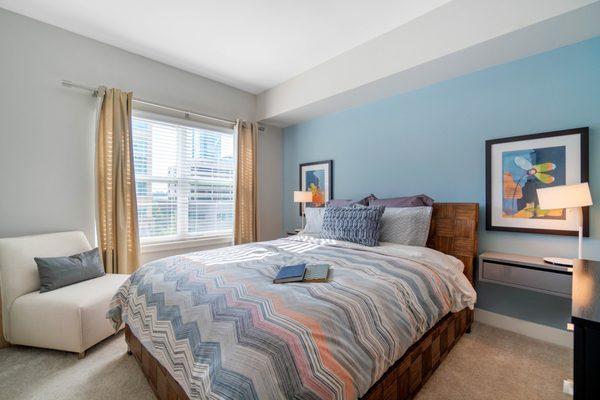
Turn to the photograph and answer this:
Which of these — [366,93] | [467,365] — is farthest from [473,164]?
[467,365]

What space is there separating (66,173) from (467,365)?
3778 millimetres

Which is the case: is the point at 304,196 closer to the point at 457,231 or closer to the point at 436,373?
the point at 457,231

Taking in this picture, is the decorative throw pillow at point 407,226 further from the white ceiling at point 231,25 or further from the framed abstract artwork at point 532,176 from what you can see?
the white ceiling at point 231,25

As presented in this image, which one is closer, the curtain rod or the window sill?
the curtain rod

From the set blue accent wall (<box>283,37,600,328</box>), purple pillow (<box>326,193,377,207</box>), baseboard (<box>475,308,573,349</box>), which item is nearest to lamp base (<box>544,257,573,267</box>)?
blue accent wall (<box>283,37,600,328</box>)

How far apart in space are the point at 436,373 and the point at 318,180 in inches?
105

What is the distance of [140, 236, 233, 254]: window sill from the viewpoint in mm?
3096

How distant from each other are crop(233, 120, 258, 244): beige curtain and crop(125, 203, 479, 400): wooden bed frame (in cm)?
199

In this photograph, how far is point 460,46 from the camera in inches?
83.4

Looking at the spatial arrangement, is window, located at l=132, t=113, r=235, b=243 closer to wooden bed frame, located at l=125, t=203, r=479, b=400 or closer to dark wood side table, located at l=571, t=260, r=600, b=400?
wooden bed frame, located at l=125, t=203, r=479, b=400

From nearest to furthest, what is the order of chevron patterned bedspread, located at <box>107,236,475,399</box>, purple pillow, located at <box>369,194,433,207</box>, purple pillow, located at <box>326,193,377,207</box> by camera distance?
chevron patterned bedspread, located at <box>107,236,475,399</box> → purple pillow, located at <box>369,194,433,207</box> → purple pillow, located at <box>326,193,377,207</box>

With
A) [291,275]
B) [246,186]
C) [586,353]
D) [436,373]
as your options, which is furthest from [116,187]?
[586,353]

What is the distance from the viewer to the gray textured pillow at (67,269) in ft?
6.98

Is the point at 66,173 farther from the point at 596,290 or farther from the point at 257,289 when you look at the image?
the point at 596,290
